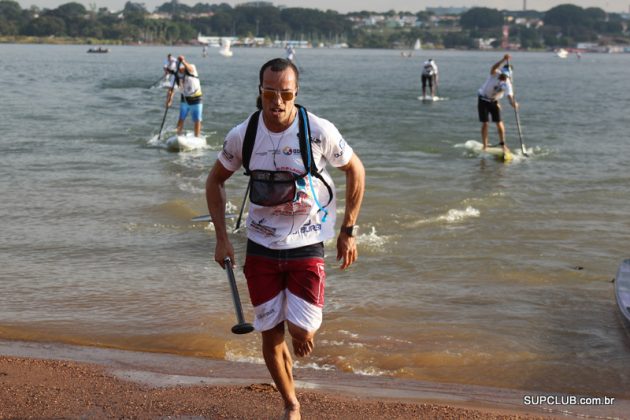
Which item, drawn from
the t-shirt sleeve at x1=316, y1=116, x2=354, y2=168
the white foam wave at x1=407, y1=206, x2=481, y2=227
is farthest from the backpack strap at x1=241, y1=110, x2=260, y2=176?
the white foam wave at x1=407, y1=206, x2=481, y2=227

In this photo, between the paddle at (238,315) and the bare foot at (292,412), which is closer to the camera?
the paddle at (238,315)

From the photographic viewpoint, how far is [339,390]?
582 centimetres

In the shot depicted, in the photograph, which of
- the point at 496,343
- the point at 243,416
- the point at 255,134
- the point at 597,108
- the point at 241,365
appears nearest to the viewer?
the point at 255,134

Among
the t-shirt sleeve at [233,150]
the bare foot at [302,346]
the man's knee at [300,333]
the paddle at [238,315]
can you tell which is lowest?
the bare foot at [302,346]

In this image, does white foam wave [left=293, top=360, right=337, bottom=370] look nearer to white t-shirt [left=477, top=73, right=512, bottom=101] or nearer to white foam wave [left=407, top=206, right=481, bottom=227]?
white foam wave [left=407, top=206, right=481, bottom=227]

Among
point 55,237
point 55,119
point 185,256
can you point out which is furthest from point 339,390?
point 55,119

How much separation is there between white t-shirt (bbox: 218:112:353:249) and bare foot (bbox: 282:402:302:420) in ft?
Result: 3.11

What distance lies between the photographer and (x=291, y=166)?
4633mm

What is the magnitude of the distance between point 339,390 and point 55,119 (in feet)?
72.2

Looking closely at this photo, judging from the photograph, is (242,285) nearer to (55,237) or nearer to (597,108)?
(55,237)

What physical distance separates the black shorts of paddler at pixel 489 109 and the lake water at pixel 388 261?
901 mm
